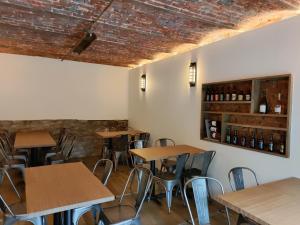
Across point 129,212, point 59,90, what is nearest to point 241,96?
point 129,212

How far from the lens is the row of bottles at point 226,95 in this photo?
129 inches

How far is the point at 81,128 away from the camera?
6379 mm

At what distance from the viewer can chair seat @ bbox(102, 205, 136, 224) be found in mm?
2119

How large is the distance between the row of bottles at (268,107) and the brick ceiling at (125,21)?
1072 mm

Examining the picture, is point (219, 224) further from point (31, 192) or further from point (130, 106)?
point (130, 106)

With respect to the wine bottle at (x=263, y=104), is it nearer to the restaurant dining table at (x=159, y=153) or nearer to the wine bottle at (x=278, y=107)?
the wine bottle at (x=278, y=107)

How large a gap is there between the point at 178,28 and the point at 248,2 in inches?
43.8

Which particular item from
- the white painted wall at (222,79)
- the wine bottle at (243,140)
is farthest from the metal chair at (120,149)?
the wine bottle at (243,140)

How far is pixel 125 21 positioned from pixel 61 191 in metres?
2.33

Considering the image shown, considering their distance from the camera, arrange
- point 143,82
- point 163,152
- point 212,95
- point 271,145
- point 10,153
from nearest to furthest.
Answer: point 271,145 → point 163,152 → point 212,95 → point 10,153 → point 143,82

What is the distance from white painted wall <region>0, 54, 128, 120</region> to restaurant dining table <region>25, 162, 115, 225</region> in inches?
146

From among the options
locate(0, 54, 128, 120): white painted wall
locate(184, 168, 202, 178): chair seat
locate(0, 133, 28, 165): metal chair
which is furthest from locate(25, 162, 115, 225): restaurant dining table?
locate(0, 54, 128, 120): white painted wall

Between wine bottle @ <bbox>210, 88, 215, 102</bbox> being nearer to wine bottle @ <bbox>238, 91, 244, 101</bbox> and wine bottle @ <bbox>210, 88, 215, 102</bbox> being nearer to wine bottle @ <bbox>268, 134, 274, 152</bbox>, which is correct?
wine bottle @ <bbox>238, 91, 244, 101</bbox>

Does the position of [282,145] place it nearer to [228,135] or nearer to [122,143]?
[228,135]
